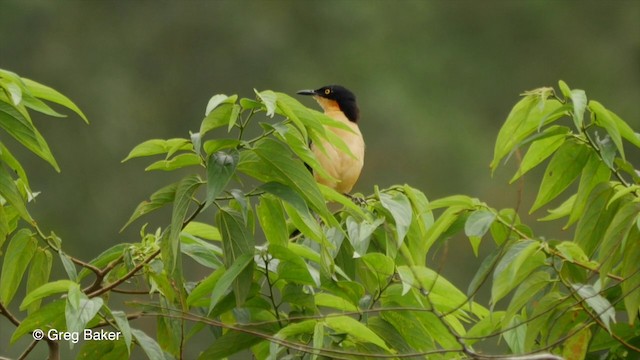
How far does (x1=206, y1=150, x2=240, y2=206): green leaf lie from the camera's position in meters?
2.25

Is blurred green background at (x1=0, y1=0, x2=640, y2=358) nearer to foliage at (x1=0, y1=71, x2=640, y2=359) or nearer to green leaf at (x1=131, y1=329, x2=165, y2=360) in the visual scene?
foliage at (x1=0, y1=71, x2=640, y2=359)

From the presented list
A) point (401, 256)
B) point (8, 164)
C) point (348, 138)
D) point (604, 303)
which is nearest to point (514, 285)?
point (604, 303)

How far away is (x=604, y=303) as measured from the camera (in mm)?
2285

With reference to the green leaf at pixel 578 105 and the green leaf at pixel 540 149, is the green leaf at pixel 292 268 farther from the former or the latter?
the green leaf at pixel 578 105

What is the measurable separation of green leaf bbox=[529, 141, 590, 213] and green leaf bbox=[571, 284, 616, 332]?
0.27 meters

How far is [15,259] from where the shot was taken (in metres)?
2.51

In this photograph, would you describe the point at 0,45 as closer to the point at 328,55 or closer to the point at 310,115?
the point at 328,55

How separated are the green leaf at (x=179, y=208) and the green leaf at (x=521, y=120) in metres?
0.60

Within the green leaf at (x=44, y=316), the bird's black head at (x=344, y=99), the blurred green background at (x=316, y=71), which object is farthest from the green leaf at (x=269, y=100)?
the blurred green background at (x=316, y=71)

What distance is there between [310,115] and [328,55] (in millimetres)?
15145

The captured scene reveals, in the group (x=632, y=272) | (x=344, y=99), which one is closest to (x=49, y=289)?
(x=632, y=272)

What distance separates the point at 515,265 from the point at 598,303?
0.17 meters

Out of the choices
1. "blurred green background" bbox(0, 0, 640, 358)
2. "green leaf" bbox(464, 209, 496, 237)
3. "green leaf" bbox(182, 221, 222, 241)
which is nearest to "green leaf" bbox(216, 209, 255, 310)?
"green leaf" bbox(182, 221, 222, 241)

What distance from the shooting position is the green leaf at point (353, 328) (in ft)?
7.78
